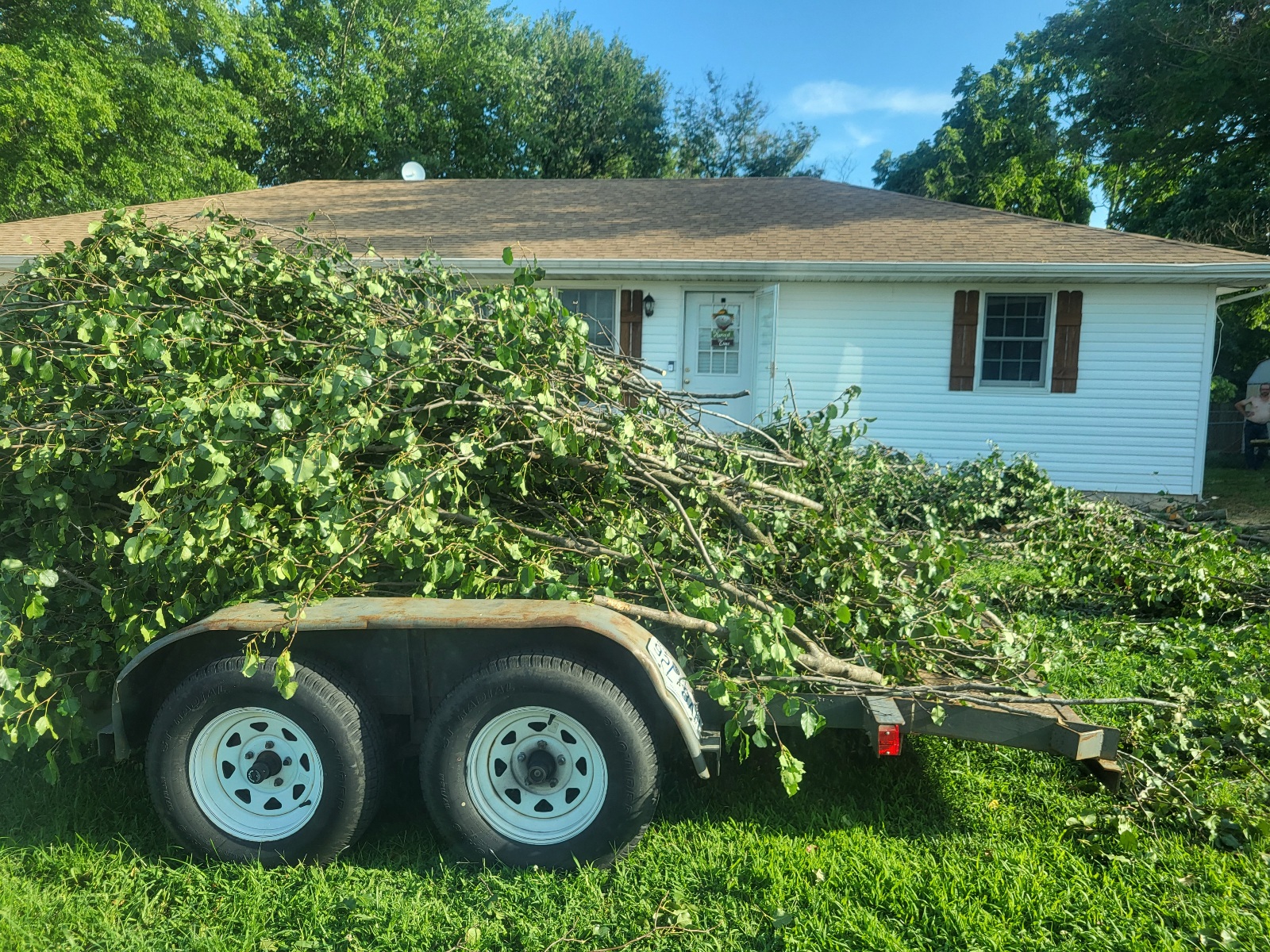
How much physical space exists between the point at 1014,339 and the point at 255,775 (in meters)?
11.0

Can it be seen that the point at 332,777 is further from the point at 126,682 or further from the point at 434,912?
the point at 126,682

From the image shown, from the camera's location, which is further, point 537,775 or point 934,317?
point 934,317

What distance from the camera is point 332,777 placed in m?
2.86

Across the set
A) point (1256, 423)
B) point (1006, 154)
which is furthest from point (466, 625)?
point (1006, 154)

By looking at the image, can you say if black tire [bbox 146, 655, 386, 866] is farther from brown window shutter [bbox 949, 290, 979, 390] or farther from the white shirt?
the white shirt

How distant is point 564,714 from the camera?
2836mm

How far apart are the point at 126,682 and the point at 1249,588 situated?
6.89 meters

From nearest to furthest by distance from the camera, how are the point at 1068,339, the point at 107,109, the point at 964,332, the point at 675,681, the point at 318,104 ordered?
the point at 675,681 → the point at 1068,339 → the point at 964,332 → the point at 107,109 → the point at 318,104

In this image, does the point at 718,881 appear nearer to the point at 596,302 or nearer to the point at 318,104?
the point at 596,302

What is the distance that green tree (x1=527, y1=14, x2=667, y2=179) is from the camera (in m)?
28.0

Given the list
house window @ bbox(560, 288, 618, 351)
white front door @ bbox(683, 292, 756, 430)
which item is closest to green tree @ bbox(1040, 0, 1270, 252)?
white front door @ bbox(683, 292, 756, 430)

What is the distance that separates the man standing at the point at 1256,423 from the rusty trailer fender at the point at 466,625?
58.6 ft

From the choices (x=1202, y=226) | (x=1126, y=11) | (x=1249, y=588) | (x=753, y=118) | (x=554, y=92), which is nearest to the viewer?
(x=1249, y=588)

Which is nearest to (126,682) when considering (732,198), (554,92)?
(732,198)
